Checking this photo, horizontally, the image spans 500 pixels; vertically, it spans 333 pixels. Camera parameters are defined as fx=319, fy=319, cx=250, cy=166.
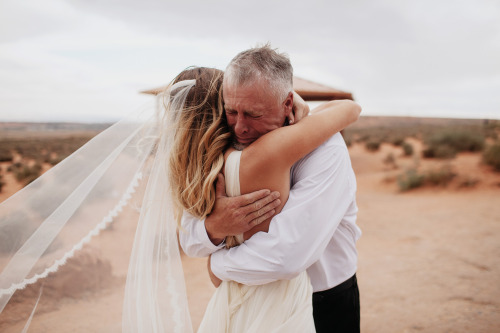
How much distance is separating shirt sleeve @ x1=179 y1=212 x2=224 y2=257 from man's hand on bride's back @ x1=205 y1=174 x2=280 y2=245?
3.9 inches

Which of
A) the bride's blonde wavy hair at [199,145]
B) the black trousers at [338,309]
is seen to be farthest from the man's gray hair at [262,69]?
the black trousers at [338,309]

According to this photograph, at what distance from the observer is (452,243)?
22.3 feet

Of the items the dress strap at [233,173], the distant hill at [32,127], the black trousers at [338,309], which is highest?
the dress strap at [233,173]

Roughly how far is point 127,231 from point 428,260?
580cm

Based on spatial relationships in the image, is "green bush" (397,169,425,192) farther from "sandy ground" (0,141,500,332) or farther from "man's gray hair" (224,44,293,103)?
"man's gray hair" (224,44,293,103)

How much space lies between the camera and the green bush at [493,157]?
11445 millimetres

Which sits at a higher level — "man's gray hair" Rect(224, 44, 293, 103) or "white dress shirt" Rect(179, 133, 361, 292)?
"man's gray hair" Rect(224, 44, 293, 103)

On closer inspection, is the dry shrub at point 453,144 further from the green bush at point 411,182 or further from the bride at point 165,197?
the bride at point 165,197

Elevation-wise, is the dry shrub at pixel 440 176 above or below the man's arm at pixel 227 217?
below

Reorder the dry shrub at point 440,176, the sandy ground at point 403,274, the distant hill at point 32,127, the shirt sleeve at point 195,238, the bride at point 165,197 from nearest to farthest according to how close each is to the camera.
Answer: the bride at point 165,197 < the shirt sleeve at point 195,238 < the sandy ground at point 403,274 < the dry shrub at point 440,176 < the distant hill at point 32,127

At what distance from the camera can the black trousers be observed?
1.93 metres

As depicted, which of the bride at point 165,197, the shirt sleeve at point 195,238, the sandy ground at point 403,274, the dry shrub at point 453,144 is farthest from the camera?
the dry shrub at point 453,144

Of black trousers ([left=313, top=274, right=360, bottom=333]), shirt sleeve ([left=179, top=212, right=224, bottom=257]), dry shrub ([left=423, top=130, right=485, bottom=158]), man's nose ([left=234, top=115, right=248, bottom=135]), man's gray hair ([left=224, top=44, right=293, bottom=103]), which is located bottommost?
dry shrub ([left=423, top=130, right=485, bottom=158])

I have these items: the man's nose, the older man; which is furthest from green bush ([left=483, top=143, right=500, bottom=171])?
the man's nose
